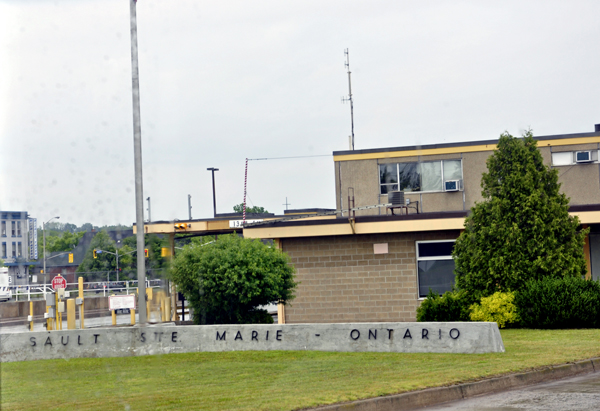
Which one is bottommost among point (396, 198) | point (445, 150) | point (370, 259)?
point (370, 259)

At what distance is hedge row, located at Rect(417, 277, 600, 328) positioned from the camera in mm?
16844

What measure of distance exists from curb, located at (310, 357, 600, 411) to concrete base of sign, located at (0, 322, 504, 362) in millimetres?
1993

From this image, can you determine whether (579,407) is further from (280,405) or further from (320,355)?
(320,355)

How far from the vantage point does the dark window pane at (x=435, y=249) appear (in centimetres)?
2289

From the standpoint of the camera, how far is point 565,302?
665 inches

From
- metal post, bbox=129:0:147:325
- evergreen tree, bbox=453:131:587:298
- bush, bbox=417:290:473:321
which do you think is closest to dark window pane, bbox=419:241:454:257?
evergreen tree, bbox=453:131:587:298

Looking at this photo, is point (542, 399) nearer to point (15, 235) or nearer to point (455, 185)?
point (15, 235)

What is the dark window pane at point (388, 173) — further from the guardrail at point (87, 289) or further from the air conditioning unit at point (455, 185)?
the guardrail at point (87, 289)

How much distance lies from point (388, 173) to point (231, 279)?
10747 mm

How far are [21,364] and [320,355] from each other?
6.65m

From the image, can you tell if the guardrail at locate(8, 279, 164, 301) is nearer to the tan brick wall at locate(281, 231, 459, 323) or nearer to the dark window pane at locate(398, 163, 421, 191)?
the tan brick wall at locate(281, 231, 459, 323)

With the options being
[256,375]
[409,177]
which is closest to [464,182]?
[409,177]

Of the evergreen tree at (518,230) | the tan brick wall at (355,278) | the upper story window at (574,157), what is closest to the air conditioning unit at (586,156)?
the upper story window at (574,157)

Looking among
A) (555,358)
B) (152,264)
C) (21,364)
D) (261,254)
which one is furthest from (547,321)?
(21,364)
